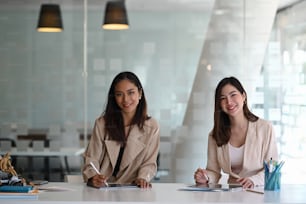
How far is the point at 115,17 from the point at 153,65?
1.88 feet

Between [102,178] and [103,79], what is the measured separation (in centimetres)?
249

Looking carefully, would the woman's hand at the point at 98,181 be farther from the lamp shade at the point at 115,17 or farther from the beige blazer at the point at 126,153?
the lamp shade at the point at 115,17

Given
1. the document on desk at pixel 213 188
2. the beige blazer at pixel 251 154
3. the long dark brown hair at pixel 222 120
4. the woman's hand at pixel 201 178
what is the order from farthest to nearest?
the long dark brown hair at pixel 222 120 → the beige blazer at pixel 251 154 → the woman's hand at pixel 201 178 → the document on desk at pixel 213 188

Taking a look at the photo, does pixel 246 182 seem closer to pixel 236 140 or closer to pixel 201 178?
pixel 201 178

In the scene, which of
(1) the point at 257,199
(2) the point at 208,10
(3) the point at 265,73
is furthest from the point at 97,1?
(1) the point at 257,199

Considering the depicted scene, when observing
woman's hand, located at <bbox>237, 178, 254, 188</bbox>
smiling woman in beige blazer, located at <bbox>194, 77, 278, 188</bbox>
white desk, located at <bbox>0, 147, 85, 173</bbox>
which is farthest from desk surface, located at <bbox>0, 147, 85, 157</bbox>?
woman's hand, located at <bbox>237, 178, 254, 188</bbox>

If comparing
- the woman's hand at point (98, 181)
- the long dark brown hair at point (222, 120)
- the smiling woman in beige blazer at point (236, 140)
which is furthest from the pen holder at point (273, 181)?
the woman's hand at point (98, 181)

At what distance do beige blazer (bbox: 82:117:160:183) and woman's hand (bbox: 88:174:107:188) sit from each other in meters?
0.34

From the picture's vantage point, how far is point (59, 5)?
6.42 metres

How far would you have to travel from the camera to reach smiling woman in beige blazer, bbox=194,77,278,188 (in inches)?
170

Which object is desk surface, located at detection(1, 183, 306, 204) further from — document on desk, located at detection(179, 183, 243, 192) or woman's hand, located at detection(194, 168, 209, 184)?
woman's hand, located at detection(194, 168, 209, 184)

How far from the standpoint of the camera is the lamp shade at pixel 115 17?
20.9ft

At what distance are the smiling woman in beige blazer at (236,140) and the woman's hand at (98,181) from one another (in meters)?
0.60

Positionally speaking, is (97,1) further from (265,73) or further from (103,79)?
(265,73)
